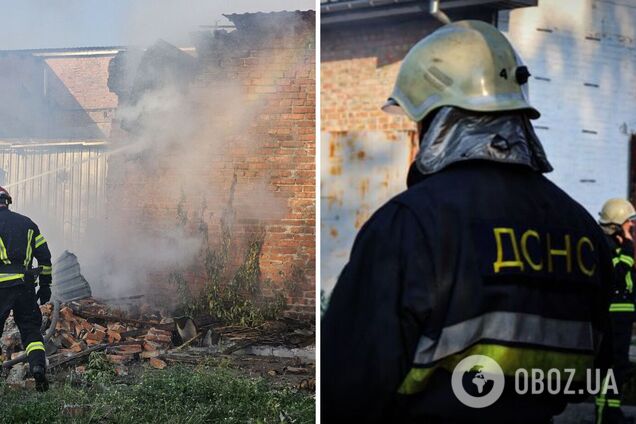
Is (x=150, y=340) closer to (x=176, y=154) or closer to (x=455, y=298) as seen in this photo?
(x=176, y=154)

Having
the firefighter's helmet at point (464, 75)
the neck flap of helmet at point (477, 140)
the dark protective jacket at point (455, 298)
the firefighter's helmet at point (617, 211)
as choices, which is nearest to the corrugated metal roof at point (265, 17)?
the firefighter's helmet at point (617, 211)

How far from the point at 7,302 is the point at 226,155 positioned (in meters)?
1.58

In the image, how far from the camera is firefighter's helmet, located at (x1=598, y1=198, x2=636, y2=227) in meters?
4.07

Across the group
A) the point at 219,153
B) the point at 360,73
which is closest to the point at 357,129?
the point at 360,73

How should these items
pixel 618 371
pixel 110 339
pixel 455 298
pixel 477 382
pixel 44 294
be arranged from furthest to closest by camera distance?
pixel 44 294, pixel 110 339, pixel 618 371, pixel 477 382, pixel 455 298

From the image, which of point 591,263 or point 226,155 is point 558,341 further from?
point 226,155

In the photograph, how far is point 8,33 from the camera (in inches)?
189

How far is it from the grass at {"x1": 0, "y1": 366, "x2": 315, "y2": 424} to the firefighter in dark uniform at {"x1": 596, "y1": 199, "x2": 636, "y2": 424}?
1534 mm

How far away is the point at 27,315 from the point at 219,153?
148 centimetres

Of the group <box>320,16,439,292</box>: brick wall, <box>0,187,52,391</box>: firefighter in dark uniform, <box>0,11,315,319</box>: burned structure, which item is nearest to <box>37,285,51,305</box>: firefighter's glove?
<box>0,187,52,391</box>: firefighter in dark uniform

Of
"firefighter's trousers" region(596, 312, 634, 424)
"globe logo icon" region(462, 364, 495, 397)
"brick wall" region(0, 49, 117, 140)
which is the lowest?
"firefighter's trousers" region(596, 312, 634, 424)

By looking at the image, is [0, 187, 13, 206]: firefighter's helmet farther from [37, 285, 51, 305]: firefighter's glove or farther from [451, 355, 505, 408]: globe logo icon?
[451, 355, 505, 408]: globe logo icon

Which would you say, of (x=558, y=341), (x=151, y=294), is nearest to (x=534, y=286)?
(x=558, y=341)

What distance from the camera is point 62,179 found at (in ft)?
15.9
